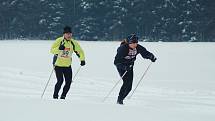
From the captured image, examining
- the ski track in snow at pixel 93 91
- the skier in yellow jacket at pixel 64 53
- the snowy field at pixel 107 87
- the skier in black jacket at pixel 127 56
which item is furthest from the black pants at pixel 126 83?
the skier in yellow jacket at pixel 64 53

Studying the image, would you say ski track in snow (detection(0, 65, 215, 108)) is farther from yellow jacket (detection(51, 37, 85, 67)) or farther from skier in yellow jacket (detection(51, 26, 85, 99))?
yellow jacket (detection(51, 37, 85, 67))

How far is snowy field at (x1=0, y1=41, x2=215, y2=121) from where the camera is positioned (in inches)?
272

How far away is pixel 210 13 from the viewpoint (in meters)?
43.8

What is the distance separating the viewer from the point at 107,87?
53.1 ft

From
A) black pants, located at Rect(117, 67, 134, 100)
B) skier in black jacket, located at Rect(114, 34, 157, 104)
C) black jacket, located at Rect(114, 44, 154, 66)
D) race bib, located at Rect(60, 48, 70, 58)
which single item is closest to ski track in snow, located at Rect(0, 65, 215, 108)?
black pants, located at Rect(117, 67, 134, 100)

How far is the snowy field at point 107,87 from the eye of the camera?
6914 millimetres

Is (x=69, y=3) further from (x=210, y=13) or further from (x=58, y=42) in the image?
(x=58, y=42)

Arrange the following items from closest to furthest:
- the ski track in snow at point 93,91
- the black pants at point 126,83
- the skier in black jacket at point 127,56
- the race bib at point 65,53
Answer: the skier in black jacket at point 127,56 → the race bib at point 65,53 → the black pants at point 126,83 → the ski track in snow at point 93,91

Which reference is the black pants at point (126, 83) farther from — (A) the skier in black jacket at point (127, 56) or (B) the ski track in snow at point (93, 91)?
(B) the ski track in snow at point (93, 91)

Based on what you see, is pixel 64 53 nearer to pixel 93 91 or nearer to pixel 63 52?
pixel 63 52

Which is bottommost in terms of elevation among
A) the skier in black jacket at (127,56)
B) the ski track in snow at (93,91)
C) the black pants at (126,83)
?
the ski track in snow at (93,91)

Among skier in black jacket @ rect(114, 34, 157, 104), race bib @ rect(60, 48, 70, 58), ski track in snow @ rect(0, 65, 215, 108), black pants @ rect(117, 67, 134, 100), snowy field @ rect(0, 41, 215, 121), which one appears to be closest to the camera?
snowy field @ rect(0, 41, 215, 121)

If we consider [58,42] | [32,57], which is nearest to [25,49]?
[32,57]

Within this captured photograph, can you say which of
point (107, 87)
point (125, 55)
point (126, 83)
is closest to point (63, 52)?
point (125, 55)
